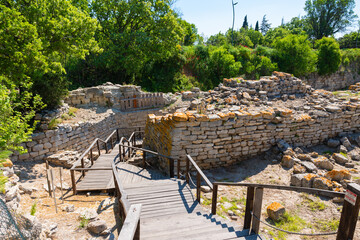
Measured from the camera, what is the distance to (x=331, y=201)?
502cm

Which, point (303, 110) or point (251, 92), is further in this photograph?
point (251, 92)

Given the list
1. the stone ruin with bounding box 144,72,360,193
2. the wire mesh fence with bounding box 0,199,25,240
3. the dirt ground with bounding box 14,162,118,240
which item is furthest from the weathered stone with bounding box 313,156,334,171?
the wire mesh fence with bounding box 0,199,25,240

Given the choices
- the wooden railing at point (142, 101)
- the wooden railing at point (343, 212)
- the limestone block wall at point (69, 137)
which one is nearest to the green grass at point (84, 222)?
the wooden railing at point (343, 212)

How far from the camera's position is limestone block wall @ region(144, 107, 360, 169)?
20.6 ft

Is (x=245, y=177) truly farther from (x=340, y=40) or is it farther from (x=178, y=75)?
(x=340, y=40)

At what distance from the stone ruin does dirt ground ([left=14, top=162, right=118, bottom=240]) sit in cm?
237

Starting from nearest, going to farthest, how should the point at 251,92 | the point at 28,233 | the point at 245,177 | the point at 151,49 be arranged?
1. the point at 28,233
2. the point at 245,177
3. the point at 251,92
4. the point at 151,49

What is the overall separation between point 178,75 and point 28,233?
17899 millimetres

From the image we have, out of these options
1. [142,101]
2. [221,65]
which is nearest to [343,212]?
[142,101]

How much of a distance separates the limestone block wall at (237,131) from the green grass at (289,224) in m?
2.57

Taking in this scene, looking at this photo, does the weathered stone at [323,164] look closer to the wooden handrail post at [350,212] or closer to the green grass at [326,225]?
the green grass at [326,225]

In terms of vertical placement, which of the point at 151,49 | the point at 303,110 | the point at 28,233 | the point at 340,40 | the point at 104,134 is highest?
the point at 340,40

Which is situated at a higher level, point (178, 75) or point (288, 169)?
point (178, 75)

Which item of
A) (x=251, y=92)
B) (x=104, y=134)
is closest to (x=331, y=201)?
(x=251, y=92)
